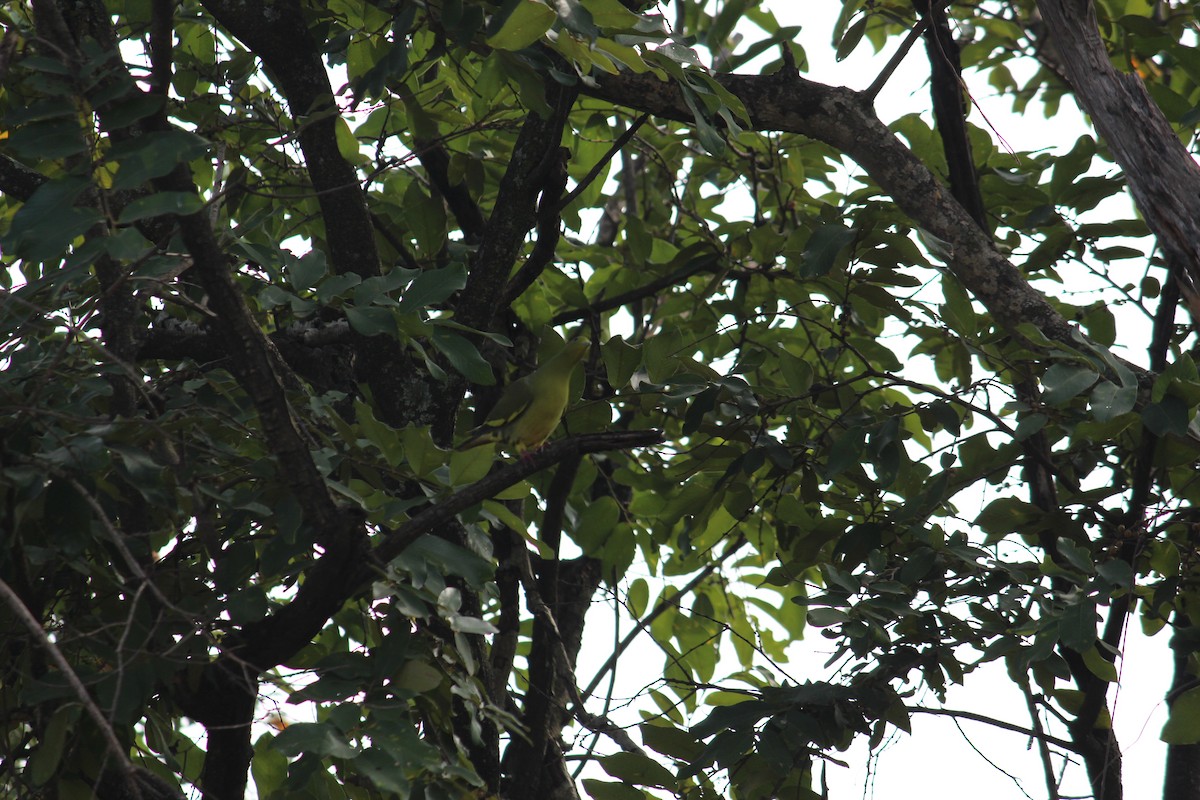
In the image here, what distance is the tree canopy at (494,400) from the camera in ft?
7.02

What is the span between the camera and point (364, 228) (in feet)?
11.6

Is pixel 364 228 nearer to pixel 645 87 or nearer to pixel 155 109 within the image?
pixel 645 87

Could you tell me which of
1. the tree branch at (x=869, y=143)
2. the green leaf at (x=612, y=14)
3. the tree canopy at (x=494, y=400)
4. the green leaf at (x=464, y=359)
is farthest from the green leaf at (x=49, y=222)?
the tree branch at (x=869, y=143)

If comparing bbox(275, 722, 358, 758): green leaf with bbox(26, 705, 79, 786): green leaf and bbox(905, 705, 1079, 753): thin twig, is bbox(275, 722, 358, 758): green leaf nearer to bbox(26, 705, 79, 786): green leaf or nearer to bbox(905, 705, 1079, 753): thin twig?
bbox(26, 705, 79, 786): green leaf

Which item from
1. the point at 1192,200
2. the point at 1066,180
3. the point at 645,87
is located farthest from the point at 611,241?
the point at 1192,200

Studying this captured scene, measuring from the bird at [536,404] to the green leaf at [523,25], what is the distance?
1245 millimetres

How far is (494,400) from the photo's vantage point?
4.18 metres

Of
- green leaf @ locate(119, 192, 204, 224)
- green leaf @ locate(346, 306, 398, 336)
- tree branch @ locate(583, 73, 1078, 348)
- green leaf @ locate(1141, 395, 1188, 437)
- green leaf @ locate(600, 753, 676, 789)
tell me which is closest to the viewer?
green leaf @ locate(119, 192, 204, 224)

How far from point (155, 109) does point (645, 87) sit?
186 centimetres

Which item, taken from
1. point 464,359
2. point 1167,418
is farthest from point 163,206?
point 1167,418

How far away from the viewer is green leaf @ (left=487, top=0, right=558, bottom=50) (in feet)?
6.96

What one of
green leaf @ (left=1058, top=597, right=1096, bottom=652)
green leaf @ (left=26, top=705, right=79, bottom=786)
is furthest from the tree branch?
green leaf @ (left=26, top=705, right=79, bottom=786)

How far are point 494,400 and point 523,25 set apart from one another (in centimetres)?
217

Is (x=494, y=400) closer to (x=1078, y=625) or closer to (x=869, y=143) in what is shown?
(x=869, y=143)
